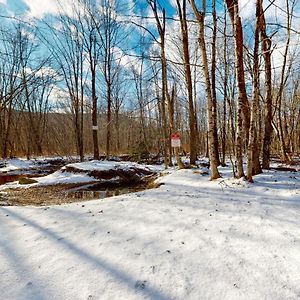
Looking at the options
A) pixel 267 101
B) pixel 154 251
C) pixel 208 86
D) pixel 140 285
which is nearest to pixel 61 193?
pixel 208 86

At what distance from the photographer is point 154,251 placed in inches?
114

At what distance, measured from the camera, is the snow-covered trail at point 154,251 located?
2279 mm

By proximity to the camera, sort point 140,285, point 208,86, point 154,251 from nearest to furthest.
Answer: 1. point 140,285
2. point 154,251
3. point 208,86

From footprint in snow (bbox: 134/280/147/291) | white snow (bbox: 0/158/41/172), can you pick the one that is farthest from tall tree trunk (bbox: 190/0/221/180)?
white snow (bbox: 0/158/41/172)

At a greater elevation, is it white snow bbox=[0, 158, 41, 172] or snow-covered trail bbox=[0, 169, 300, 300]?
white snow bbox=[0, 158, 41, 172]

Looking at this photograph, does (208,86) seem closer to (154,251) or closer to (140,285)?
(154,251)

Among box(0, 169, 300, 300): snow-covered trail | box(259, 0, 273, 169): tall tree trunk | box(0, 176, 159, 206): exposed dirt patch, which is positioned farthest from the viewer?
box(259, 0, 273, 169): tall tree trunk

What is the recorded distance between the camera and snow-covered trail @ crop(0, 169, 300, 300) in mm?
2279

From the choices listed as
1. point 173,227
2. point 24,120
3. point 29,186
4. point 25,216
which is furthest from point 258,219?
point 24,120

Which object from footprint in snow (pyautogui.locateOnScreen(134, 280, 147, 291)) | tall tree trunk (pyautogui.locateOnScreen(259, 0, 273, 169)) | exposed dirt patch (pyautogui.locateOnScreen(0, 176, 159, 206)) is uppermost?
tall tree trunk (pyautogui.locateOnScreen(259, 0, 273, 169))

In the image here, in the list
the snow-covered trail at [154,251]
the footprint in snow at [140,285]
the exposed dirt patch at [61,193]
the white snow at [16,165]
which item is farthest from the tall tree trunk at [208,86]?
the white snow at [16,165]

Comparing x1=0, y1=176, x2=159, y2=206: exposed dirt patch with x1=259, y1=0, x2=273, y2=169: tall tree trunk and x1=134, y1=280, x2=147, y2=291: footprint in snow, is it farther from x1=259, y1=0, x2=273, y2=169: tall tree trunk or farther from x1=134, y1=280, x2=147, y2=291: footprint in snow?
x1=134, y1=280, x2=147, y2=291: footprint in snow

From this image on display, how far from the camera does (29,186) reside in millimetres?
9547

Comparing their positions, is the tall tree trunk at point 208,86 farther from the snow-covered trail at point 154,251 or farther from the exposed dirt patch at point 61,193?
the snow-covered trail at point 154,251
